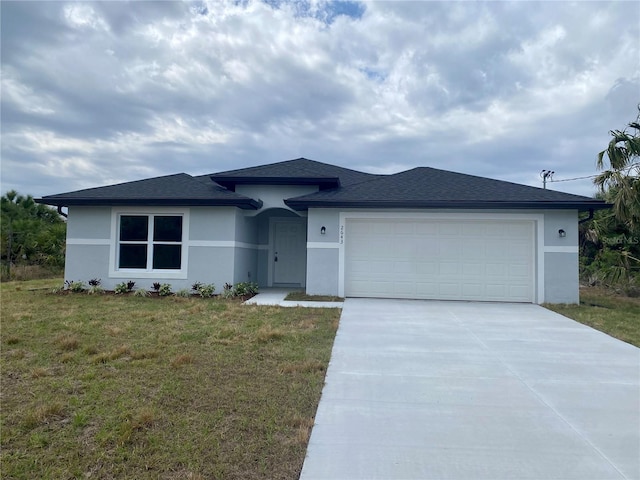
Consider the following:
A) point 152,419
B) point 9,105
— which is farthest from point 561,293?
point 9,105

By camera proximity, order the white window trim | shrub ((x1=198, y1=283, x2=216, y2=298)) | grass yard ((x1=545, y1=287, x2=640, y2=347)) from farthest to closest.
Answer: the white window trim → shrub ((x1=198, y1=283, x2=216, y2=298)) → grass yard ((x1=545, y1=287, x2=640, y2=347))

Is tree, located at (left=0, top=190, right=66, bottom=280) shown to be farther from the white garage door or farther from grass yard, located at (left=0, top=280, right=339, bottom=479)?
the white garage door

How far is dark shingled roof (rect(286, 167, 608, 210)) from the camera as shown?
10.9m

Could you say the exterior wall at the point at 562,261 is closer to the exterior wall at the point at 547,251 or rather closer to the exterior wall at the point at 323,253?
the exterior wall at the point at 547,251

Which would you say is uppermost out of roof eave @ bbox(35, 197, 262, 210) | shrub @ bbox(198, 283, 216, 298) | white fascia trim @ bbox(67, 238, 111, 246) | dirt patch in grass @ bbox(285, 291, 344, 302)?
roof eave @ bbox(35, 197, 262, 210)

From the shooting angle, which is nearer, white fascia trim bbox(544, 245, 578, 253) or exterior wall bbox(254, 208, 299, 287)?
white fascia trim bbox(544, 245, 578, 253)

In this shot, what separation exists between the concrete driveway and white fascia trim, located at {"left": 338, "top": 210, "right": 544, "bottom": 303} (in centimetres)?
359

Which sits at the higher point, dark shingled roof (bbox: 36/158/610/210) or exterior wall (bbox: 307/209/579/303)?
dark shingled roof (bbox: 36/158/610/210)

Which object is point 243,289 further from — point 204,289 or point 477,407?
point 477,407

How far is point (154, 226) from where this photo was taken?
12.4 meters

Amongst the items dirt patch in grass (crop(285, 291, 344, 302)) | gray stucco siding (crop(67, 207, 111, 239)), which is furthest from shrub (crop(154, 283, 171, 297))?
dirt patch in grass (crop(285, 291, 344, 302))

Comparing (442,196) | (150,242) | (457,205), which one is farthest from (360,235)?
(150,242)

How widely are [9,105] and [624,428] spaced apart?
17.2 metres

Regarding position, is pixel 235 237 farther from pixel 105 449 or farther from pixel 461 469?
pixel 461 469
